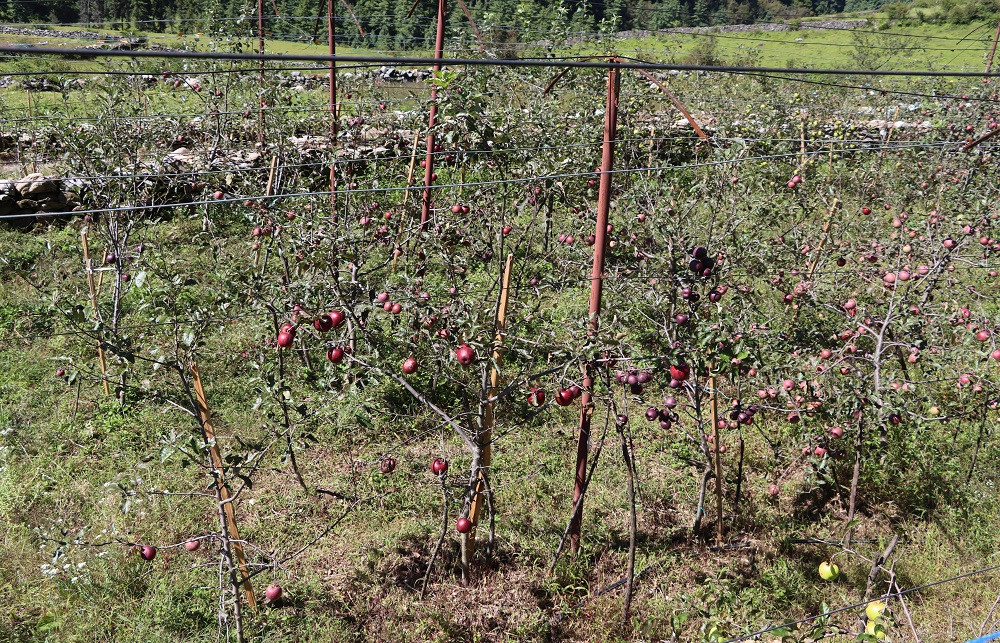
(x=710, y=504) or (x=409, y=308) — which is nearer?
(x=409, y=308)

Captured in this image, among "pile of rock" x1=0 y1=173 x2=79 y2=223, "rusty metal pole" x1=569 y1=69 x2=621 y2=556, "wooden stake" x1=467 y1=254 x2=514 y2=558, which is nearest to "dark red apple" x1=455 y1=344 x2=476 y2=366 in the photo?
"wooden stake" x1=467 y1=254 x2=514 y2=558

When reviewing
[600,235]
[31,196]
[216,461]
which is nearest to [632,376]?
[600,235]

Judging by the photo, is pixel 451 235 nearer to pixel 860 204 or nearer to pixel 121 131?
pixel 121 131

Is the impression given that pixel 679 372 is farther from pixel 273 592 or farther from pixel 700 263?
pixel 273 592

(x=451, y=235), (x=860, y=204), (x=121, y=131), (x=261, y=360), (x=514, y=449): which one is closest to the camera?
(x=261, y=360)

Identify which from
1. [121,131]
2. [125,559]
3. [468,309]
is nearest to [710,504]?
[468,309]

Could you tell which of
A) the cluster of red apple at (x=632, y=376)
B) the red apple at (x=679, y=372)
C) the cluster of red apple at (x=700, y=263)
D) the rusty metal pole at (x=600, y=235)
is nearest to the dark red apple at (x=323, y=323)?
the rusty metal pole at (x=600, y=235)

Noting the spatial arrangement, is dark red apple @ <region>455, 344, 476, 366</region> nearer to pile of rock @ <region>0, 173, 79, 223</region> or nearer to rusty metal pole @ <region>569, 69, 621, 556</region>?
rusty metal pole @ <region>569, 69, 621, 556</region>

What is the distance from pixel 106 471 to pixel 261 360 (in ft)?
3.81

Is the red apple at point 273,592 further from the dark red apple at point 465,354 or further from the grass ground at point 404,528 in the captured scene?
the dark red apple at point 465,354

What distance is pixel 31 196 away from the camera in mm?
6844

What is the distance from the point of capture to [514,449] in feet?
12.9

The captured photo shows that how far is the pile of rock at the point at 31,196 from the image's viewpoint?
22.3ft

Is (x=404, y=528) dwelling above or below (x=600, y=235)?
below
